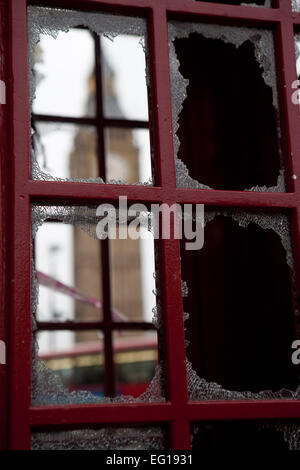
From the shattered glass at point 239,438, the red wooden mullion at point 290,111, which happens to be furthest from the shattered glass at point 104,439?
the shattered glass at point 239,438

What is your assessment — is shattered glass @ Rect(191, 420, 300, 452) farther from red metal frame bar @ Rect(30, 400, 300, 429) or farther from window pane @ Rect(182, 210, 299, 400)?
red metal frame bar @ Rect(30, 400, 300, 429)

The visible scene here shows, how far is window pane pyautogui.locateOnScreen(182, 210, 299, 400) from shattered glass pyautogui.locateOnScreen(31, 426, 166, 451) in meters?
0.64

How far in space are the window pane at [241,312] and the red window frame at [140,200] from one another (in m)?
0.49

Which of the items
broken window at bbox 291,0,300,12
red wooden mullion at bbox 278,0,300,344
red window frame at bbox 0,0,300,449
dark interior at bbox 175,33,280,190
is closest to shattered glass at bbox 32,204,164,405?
red window frame at bbox 0,0,300,449

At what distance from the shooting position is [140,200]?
131cm

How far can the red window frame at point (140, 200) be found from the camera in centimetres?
117

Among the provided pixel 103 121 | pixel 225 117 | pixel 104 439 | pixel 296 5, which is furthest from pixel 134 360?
pixel 104 439

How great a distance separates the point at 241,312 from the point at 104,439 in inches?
34.9

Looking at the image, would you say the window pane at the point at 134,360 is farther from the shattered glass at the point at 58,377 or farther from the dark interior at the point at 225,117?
the shattered glass at the point at 58,377

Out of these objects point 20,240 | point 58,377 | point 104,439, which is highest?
point 20,240

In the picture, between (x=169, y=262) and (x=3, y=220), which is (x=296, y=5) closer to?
(x=169, y=262)

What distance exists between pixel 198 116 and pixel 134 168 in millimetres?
32207

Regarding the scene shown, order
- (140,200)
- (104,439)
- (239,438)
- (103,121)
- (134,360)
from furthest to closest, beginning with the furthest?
(134,360) < (103,121) < (239,438) < (140,200) < (104,439)

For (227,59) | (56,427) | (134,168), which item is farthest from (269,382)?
(134,168)
